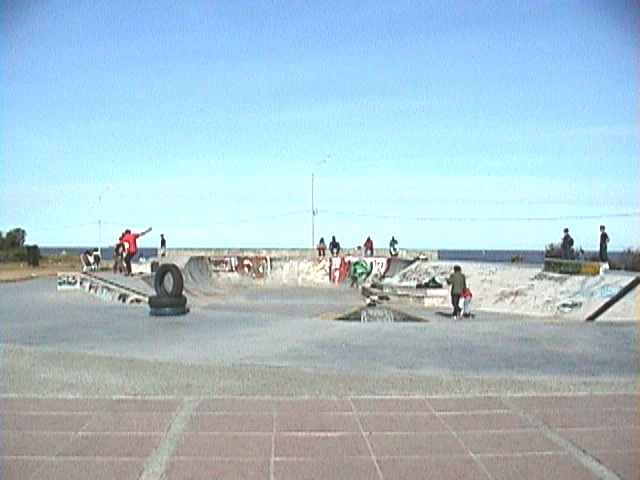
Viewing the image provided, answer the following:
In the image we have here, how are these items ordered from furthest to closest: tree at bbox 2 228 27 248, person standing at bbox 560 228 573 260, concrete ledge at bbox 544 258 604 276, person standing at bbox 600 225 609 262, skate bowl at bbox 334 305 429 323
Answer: tree at bbox 2 228 27 248
person standing at bbox 560 228 573 260
person standing at bbox 600 225 609 262
concrete ledge at bbox 544 258 604 276
skate bowl at bbox 334 305 429 323

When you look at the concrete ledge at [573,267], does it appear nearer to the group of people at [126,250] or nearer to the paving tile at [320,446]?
the group of people at [126,250]

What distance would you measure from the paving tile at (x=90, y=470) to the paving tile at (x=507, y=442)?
7.80 ft

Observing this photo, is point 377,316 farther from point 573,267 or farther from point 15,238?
point 15,238

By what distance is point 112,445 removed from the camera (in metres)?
5.01

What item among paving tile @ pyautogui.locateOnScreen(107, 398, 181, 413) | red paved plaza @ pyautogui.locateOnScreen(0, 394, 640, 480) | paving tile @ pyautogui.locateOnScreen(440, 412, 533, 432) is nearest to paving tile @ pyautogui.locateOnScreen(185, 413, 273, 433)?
red paved plaza @ pyautogui.locateOnScreen(0, 394, 640, 480)

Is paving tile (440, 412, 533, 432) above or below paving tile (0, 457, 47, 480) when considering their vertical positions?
above

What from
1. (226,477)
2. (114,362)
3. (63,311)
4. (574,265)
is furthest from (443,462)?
(574,265)

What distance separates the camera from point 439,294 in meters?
26.5

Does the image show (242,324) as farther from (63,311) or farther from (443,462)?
(443,462)

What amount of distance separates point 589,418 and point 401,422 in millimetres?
1602

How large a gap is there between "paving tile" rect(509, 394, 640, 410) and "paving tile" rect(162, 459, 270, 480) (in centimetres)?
280

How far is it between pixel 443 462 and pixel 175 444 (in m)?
1.93

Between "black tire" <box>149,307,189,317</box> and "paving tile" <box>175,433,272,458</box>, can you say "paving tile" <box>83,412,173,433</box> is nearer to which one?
"paving tile" <box>175,433,272,458</box>

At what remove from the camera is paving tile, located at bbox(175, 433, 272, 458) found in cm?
486
